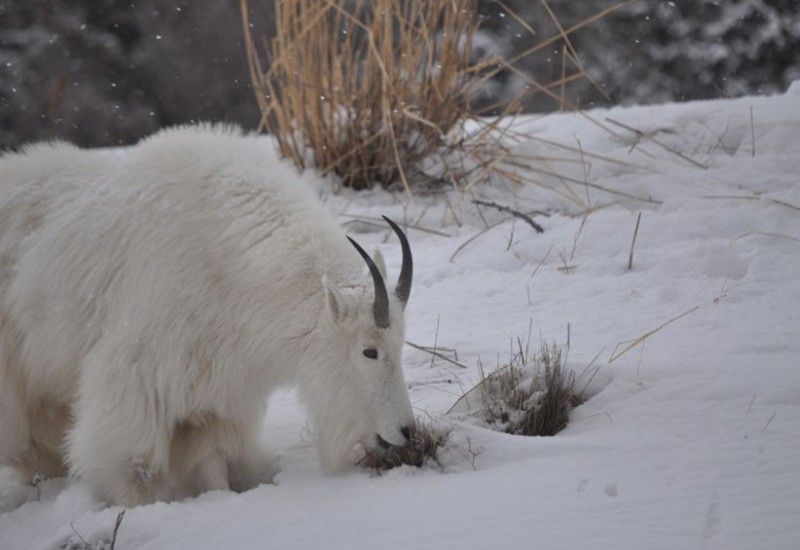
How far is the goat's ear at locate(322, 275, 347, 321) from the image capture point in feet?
12.7

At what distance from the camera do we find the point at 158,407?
4051 millimetres

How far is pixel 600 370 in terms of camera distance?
425 cm

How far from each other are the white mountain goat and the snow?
0.26 meters

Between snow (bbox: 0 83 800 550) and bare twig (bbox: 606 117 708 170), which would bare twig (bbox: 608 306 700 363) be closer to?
snow (bbox: 0 83 800 550)

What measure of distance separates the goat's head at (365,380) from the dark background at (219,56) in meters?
14.1

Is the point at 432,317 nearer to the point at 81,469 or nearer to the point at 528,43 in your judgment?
the point at 81,469

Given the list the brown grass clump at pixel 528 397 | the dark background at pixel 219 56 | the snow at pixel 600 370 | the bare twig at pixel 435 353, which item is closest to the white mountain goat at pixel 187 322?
the snow at pixel 600 370

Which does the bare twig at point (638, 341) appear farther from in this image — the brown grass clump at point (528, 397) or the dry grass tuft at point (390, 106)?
the dry grass tuft at point (390, 106)

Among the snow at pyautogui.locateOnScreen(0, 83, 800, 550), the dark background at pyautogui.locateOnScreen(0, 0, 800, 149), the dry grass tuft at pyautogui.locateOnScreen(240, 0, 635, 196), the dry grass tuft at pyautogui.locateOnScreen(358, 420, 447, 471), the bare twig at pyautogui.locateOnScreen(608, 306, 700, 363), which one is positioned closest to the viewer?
the snow at pyautogui.locateOnScreen(0, 83, 800, 550)

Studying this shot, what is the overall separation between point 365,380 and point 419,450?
0.37 meters

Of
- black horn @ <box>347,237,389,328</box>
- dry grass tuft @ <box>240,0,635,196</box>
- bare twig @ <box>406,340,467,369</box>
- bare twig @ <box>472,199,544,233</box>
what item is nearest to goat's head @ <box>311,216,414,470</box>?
black horn @ <box>347,237,389,328</box>

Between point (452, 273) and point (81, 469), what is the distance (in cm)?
264

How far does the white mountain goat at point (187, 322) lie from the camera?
13.1 ft

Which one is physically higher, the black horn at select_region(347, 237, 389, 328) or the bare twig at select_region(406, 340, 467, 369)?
the black horn at select_region(347, 237, 389, 328)
